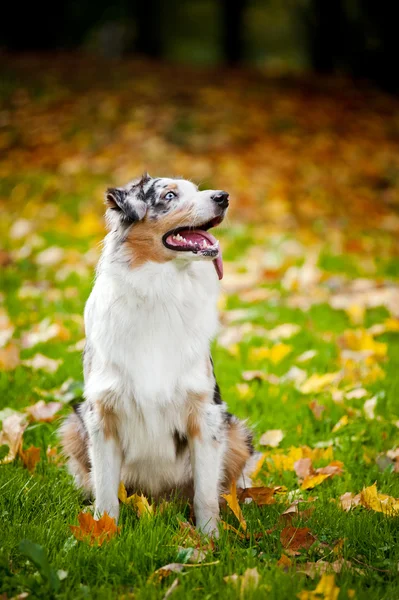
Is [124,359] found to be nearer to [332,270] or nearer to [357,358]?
[357,358]

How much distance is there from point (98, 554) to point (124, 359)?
83 centimetres

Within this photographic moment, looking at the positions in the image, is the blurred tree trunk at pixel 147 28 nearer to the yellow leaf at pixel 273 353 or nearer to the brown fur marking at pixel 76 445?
the yellow leaf at pixel 273 353

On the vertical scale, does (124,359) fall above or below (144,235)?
below

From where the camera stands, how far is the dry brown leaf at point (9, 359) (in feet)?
16.0

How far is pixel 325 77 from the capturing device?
1655 centimetres

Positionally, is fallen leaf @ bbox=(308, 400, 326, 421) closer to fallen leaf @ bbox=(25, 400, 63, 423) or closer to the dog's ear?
fallen leaf @ bbox=(25, 400, 63, 423)

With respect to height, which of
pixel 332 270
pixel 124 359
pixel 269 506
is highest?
pixel 124 359

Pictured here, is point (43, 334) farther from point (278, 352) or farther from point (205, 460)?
point (205, 460)

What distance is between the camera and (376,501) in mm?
3178

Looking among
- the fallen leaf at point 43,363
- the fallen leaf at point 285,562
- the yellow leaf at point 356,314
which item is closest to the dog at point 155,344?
the fallen leaf at point 285,562

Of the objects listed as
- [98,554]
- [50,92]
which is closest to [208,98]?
[50,92]

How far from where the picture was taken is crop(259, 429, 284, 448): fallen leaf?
397 centimetres

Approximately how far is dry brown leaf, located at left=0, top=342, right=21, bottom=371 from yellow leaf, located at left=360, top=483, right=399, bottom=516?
2.68 metres

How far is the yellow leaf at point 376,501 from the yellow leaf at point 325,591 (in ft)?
2.55
